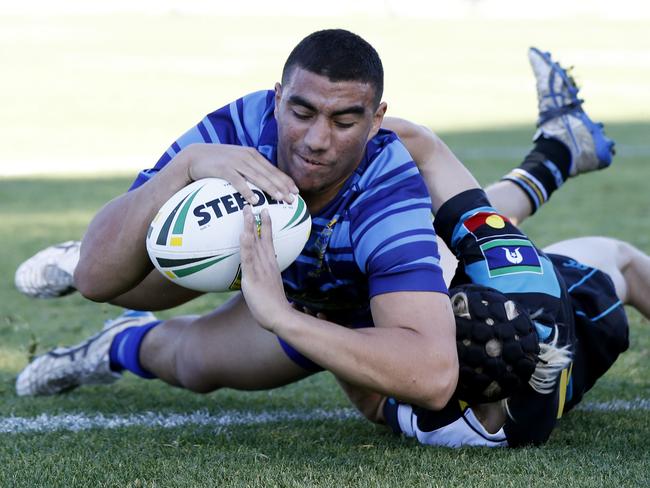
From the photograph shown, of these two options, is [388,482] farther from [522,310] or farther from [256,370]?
[256,370]

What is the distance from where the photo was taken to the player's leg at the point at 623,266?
15.6ft

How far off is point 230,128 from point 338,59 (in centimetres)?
69

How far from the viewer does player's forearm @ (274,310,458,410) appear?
3191 mm

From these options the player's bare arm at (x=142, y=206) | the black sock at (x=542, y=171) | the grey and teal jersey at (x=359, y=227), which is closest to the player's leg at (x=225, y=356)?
the grey and teal jersey at (x=359, y=227)

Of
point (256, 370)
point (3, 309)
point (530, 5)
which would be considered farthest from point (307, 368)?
point (530, 5)

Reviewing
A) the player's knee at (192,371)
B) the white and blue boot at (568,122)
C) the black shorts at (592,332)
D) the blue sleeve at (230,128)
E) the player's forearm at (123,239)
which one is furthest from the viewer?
the white and blue boot at (568,122)

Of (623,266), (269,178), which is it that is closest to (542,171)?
(623,266)

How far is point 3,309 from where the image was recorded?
6.48m

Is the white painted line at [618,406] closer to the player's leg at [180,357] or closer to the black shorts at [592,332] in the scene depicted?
the black shorts at [592,332]

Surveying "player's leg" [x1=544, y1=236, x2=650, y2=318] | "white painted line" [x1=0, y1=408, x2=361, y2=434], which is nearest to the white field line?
"white painted line" [x1=0, y1=408, x2=361, y2=434]

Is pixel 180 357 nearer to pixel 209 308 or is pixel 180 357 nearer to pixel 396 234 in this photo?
pixel 396 234

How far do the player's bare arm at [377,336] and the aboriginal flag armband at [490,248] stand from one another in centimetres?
63

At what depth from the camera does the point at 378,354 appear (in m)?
3.21

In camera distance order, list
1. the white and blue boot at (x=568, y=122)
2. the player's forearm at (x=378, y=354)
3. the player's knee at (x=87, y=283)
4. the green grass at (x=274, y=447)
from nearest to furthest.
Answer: the player's forearm at (x=378, y=354) → the green grass at (x=274, y=447) → the player's knee at (x=87, y=283) → the white and blue boot at (x=568, y=122)
